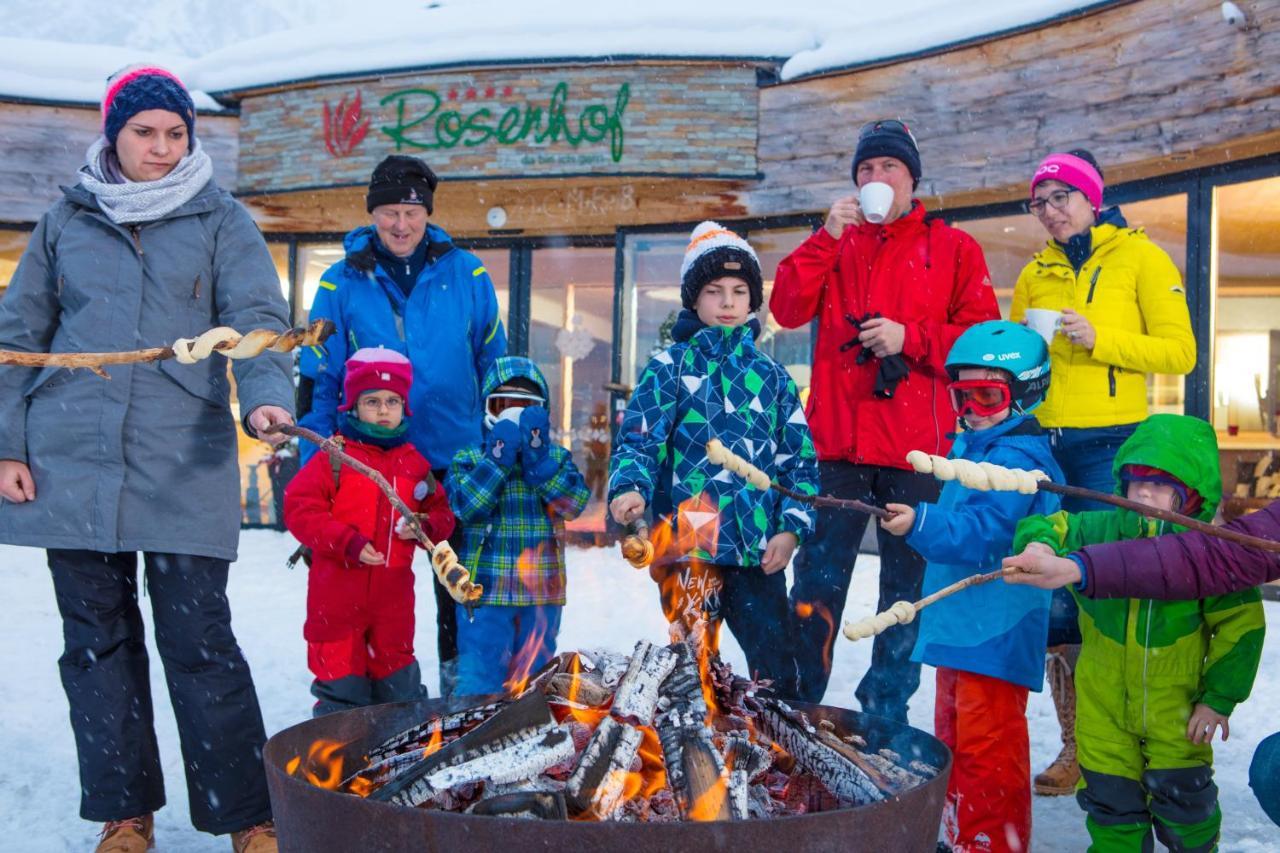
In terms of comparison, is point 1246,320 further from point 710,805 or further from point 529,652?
point 710,805

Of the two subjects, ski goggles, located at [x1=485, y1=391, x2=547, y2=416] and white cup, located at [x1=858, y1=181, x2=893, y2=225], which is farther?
ski goggles, located at [x1=485, y1=391, x2=547, y2=416]

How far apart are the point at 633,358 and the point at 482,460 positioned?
6260mm

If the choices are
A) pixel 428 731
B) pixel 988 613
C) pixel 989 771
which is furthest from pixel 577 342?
pixel 428 731

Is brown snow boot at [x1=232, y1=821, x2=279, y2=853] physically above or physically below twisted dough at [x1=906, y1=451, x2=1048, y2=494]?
below

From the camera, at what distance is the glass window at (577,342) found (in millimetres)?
10664

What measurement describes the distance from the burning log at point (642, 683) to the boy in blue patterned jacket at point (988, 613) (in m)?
0.72

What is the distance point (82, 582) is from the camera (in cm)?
316

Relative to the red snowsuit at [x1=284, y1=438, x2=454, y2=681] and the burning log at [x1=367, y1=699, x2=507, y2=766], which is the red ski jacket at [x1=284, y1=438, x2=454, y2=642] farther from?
the burning log at [x1=367, y1=699, x2=507, y2=766]

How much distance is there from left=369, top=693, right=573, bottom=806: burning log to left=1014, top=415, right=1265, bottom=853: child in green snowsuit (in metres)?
1.43

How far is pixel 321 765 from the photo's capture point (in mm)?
2662

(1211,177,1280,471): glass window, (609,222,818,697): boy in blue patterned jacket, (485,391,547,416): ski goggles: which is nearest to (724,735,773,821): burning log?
(609,222,818,697): boy in blue patterned jacket

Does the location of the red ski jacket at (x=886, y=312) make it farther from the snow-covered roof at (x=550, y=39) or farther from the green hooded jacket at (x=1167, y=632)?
the snow-covered roof at (x=550, y=39)

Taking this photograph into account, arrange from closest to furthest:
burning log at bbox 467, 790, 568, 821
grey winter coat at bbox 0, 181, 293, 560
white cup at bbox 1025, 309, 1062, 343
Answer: burning log at bbox 467, 790, 568, 821
grey winter coat at bbox 0, 181, 293, 560
white cup at bbox 1025, 309, 1062, 343

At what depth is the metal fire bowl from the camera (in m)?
1.94
